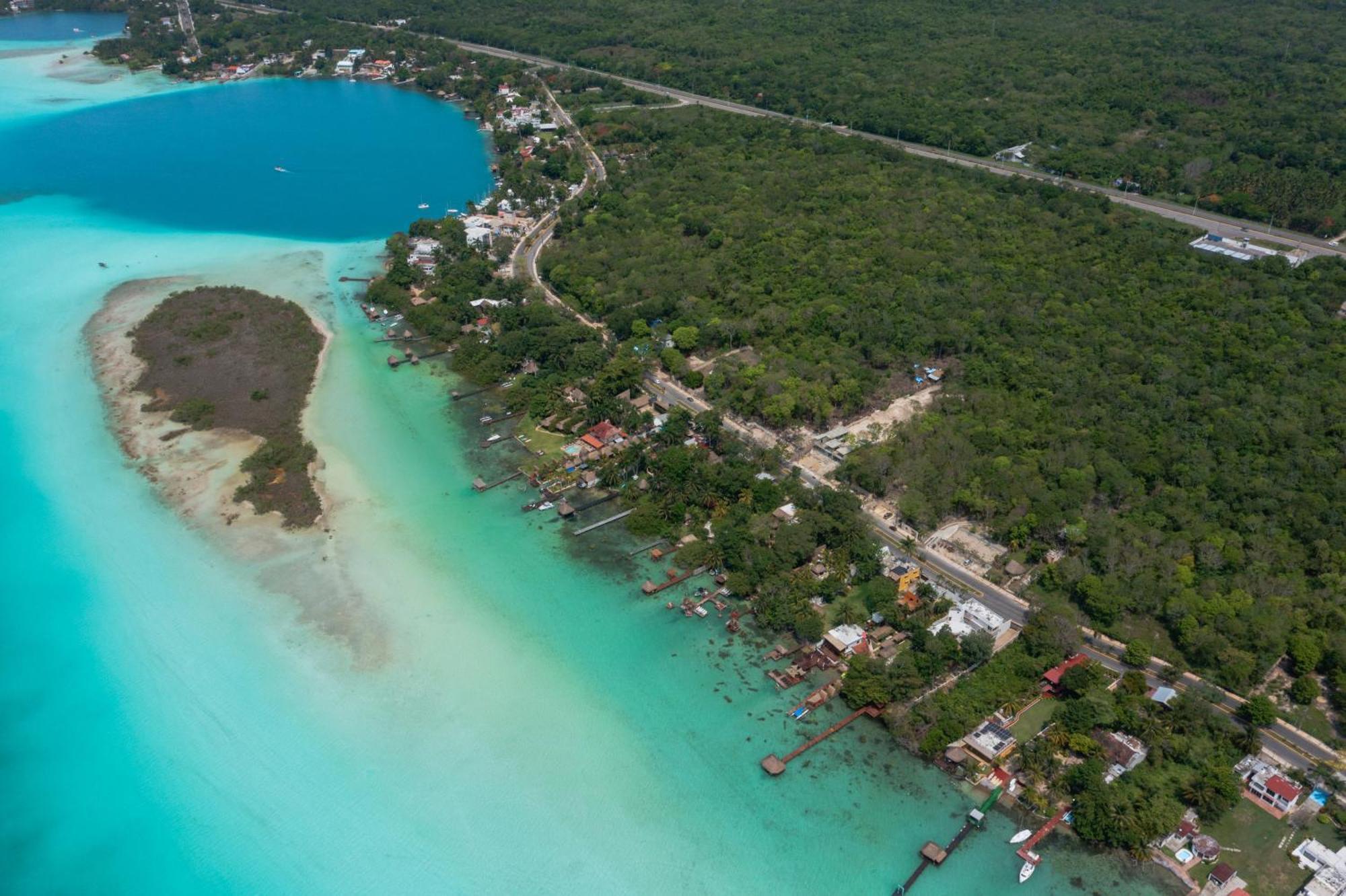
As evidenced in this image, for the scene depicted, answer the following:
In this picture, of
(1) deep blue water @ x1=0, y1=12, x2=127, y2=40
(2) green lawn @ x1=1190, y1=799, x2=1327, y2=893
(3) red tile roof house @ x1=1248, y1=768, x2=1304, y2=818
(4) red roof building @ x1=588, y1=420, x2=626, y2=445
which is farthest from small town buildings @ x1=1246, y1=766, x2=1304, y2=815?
(1) deep blue water @ x1=0, y1=12, x2=127, y2=40

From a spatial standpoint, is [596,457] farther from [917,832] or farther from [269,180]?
[269,180]

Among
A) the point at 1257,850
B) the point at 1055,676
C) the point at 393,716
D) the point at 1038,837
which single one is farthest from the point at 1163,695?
the point at 393,716

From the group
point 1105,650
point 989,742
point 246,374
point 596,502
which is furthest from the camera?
point 246,374

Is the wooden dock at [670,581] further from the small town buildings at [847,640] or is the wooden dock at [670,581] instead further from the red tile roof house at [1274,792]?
the red tile roof house at [1274,792]

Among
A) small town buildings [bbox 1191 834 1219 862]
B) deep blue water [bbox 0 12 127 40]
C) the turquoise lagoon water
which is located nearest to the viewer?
small town buildings [bbox 1191 834 1219 862]

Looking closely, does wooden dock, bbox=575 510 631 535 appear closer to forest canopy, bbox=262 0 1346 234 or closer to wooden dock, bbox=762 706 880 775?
wooden dock, bbox=762 706 880 775

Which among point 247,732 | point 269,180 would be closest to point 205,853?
point 247,732

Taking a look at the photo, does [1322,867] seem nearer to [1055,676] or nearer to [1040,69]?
[1055,676]
